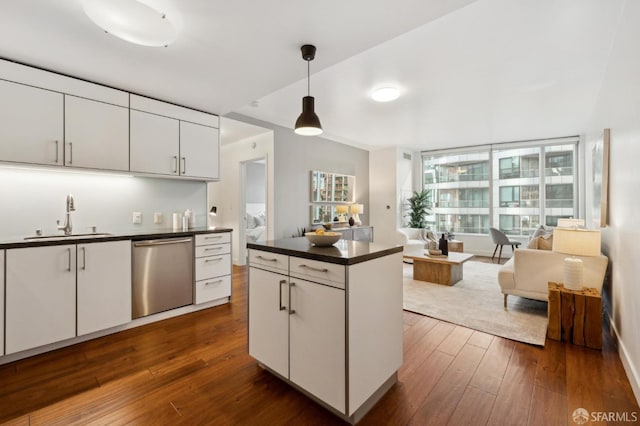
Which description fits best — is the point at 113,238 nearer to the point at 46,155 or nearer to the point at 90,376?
the point at 46,155

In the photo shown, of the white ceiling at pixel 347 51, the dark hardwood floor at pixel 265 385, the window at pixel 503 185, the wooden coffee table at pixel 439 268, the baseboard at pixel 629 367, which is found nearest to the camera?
the dark hardwood floor at pixel 265 385

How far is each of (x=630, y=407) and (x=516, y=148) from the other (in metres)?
6.19

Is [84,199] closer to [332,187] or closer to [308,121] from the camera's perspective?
[308,121]

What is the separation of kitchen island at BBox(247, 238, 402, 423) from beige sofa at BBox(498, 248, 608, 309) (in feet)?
6.37

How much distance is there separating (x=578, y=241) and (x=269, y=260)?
252cm

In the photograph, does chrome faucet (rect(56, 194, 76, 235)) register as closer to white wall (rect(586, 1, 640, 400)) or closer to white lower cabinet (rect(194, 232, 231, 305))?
white lower cabinet (rect(194, 232, 231, 305))

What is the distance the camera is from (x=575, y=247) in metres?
2.38

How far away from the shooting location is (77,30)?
1991 mm

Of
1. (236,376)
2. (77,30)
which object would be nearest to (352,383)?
(236,376)

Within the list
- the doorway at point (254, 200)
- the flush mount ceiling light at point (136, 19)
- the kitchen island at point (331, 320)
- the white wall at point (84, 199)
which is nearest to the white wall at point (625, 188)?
the kitchen island at point (331, 320)

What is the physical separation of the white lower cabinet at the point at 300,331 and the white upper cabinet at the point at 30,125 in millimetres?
2159

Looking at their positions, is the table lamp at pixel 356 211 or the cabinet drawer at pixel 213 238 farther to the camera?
the table lamp at pixel 356 211

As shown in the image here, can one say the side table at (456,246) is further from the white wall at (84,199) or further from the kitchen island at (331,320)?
the white wall at (84,199)

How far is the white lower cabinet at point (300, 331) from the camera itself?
4.97ft
